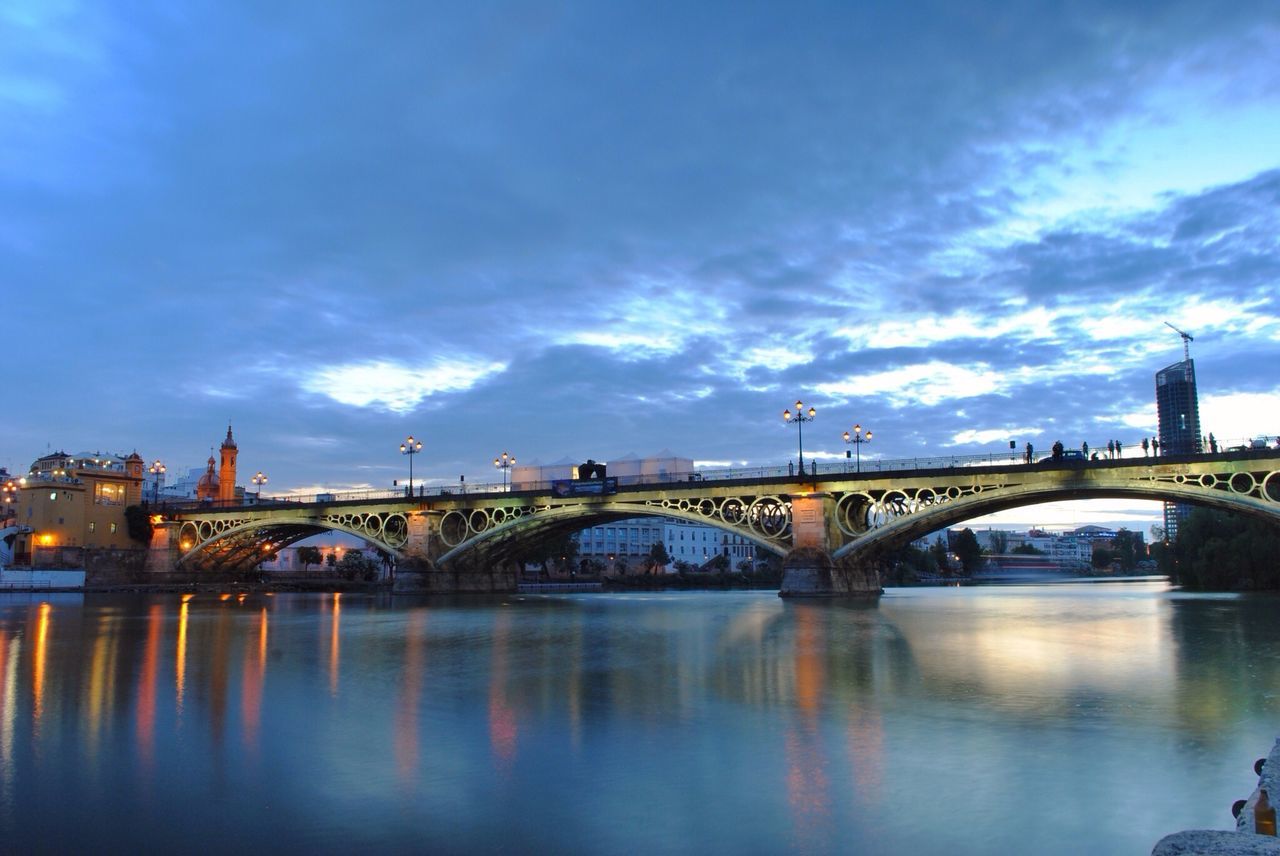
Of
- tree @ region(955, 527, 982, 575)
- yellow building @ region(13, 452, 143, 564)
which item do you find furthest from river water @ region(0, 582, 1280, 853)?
tree @ region(955, 527, 982, 575)

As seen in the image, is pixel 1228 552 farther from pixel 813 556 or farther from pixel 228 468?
pixel 228 468

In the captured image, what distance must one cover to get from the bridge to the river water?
2659 centimetres

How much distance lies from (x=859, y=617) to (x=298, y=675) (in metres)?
24.6

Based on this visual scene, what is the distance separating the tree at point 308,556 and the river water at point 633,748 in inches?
4037

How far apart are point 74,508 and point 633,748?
9363 centimetres

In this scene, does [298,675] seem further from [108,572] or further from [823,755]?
[108,572]

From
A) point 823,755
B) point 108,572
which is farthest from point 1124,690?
point 108,572

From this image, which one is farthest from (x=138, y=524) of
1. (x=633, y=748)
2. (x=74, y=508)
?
(x=633, y=748)

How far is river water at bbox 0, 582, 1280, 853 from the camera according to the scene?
7.80m

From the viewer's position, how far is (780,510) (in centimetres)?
5816

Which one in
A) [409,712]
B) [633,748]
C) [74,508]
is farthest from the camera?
[74,508]

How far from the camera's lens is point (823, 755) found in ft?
34.2

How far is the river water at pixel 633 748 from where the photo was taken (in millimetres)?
7805

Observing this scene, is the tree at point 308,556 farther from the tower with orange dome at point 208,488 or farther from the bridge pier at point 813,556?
the bridge pier at point 813,556
